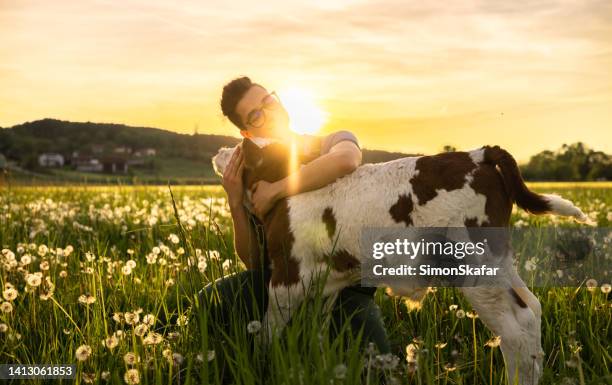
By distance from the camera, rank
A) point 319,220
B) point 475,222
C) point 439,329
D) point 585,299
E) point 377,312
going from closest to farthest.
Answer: point 475,222
point 319,220
point 377,312
point 439,329
point 585,299

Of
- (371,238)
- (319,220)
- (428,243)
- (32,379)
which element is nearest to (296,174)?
(319,220)

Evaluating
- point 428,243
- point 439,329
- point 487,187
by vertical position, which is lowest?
point 439,329

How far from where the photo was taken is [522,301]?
373 centimetres

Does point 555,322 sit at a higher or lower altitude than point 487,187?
lower

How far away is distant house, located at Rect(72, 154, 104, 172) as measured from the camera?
11526 cm

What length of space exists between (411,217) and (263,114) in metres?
1.75

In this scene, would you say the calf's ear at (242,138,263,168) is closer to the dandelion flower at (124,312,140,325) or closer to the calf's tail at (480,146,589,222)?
the dandelion flower at (124,312,140,325)

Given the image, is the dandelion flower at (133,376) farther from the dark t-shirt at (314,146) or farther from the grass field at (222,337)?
the dark t-shirt at (314,146)

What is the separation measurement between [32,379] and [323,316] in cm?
187

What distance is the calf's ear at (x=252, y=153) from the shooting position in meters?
4.54

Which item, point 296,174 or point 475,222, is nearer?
point 475,222

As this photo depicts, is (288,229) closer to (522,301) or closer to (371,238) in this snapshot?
(371,238)

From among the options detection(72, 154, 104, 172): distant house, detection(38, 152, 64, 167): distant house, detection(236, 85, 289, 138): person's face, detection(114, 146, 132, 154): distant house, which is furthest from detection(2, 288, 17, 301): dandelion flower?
detection(38, 152, 64, 167): distant house

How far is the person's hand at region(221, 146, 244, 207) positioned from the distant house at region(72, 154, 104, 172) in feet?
378
